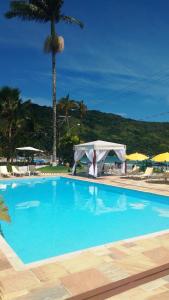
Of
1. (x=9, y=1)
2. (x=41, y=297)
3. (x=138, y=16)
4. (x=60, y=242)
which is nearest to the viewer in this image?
(x=41, y=297)

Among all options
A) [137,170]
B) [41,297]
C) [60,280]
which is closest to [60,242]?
[60,280]

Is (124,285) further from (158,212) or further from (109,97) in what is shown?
(109,97)

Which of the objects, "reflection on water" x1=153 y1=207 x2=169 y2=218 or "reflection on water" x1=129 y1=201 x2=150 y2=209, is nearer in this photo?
"reflection on water" x1=153 y1=207 x2=169 y2=218

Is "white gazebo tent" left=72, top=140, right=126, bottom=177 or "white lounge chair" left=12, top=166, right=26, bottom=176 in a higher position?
"white gazebo tent" left=72, top=140, right=126, bottom=177

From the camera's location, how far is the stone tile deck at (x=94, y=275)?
3.73 m

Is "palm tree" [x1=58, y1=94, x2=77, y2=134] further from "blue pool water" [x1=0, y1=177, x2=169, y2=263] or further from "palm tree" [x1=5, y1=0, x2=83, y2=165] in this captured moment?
"blue pool water" [x1=0, y1=177, x2=169, y2=263]

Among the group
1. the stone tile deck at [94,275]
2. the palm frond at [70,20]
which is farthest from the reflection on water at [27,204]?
the palm frond at [70,20]

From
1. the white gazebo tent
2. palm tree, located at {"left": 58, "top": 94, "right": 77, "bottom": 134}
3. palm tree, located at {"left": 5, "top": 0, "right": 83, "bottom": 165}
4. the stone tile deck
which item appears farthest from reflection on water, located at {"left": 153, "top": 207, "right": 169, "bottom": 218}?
palm tree, located at {"left": 58, "top": 94, "right": 77, "bottom": 134}

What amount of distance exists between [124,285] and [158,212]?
21.2 ft

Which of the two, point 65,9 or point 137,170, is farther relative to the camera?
point 65,9

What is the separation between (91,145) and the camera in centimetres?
1856

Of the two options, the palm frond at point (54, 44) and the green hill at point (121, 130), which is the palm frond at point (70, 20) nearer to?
the palm frond at point (54, 44)

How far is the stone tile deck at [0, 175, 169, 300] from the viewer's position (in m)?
3.73

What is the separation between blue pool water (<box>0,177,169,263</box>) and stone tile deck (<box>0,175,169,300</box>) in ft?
3.87
